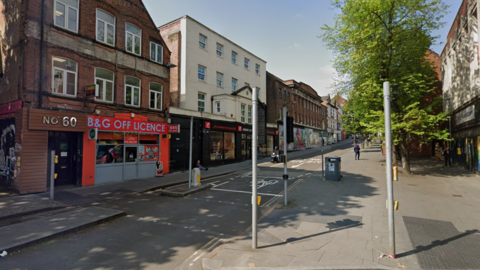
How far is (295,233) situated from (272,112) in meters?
29.2

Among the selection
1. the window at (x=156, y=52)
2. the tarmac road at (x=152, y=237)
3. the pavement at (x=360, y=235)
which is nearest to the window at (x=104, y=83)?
the window at (x=156, y=52)

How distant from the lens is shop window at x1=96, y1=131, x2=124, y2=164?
13.3 m

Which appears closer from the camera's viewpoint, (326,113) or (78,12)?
(78,12)

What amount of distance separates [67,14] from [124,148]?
7.47m

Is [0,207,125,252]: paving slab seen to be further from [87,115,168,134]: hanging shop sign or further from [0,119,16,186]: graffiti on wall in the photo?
[87,115,168,134]: hanging shop sign

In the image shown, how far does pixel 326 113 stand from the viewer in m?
61.2

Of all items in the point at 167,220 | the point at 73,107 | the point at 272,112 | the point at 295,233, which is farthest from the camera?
the point at 272,112

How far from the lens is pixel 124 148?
14.5 metres

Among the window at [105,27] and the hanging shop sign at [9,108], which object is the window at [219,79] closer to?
the window at [105,27]

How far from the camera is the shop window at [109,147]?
525 inches

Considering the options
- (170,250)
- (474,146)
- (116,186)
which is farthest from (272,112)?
(170,250)

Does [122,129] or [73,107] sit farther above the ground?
[73,107]

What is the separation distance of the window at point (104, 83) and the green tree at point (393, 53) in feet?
46.3

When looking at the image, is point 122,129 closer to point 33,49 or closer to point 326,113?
point 33,49
